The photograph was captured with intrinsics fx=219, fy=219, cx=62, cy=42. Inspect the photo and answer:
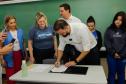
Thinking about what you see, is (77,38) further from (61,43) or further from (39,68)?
(39,68)

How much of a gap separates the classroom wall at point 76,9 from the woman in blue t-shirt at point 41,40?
0.64 m

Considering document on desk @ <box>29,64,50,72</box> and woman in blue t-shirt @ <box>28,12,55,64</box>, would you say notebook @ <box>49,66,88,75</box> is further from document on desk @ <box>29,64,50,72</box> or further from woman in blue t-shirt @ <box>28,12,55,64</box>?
woman in blue t-shirt @ <box>28,12,55,64</box>

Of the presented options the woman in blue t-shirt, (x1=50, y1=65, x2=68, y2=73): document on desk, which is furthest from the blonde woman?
(x1=50, y1=65, x2=68, y2=73): document on desk

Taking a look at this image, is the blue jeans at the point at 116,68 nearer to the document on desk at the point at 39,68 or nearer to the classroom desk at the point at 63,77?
the classroom desk at the point at 63,77

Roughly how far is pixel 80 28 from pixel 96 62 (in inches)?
24.9

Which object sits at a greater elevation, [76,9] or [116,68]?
[76,9]

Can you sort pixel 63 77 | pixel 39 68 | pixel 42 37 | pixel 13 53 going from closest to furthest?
pixel 63 77 < pixel 39 68 < pixel 42 37 < pixel 13 53

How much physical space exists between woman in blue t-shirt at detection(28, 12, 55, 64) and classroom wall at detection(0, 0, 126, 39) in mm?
638

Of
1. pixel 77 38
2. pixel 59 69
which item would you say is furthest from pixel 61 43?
pixel 59 69

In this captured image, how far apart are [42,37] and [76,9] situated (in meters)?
0.98

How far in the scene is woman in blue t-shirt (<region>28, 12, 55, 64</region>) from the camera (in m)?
3.53

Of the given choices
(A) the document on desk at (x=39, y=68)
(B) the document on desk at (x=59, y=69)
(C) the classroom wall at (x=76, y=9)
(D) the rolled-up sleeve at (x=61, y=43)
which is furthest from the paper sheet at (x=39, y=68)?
(C) the classroom wall at (x=76, y=9)

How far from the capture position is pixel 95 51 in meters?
3.14

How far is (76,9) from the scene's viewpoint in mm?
4109
